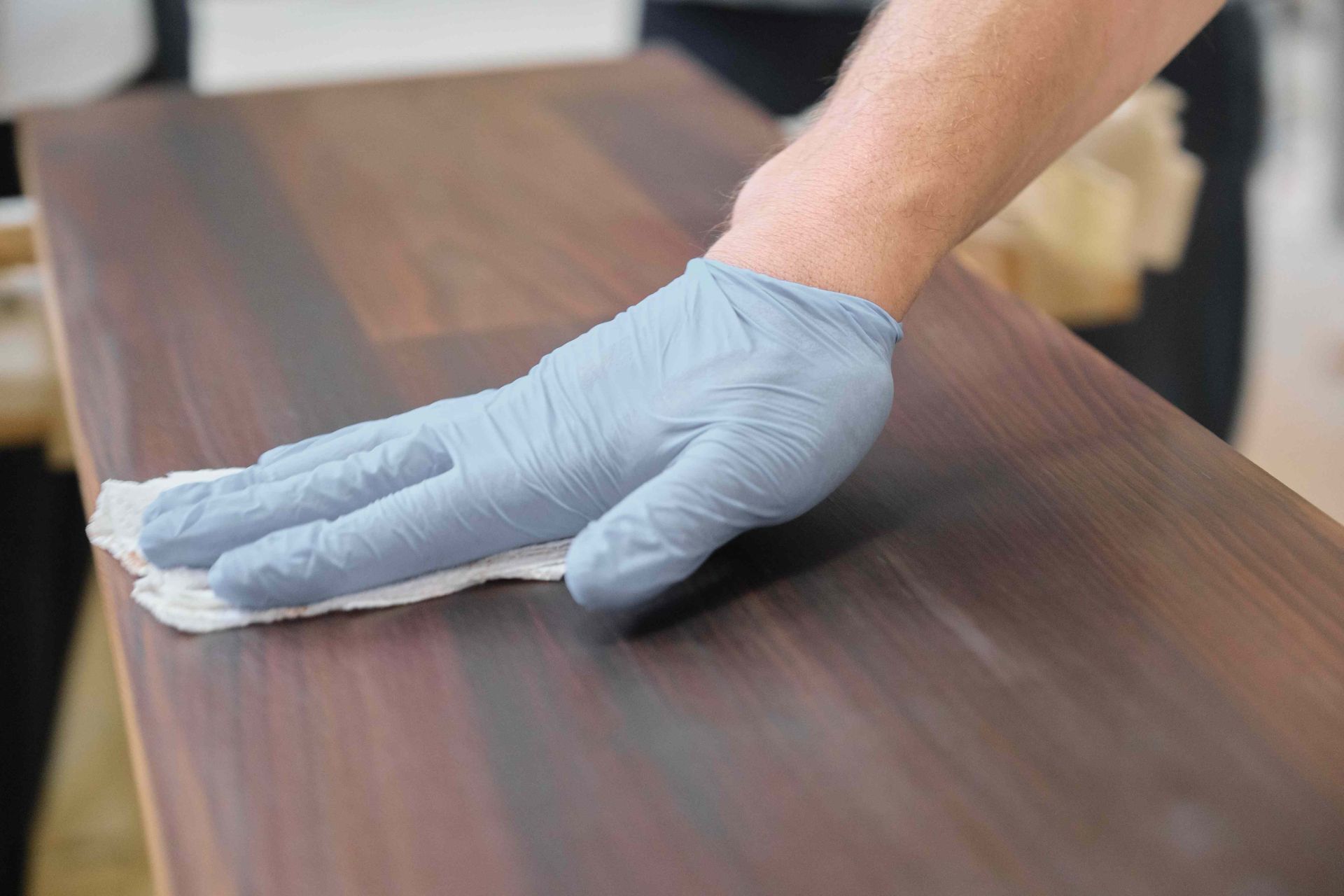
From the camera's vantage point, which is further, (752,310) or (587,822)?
(752,310)

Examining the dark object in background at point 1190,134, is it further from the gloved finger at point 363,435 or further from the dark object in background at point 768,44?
the gloved finger at point 363,435

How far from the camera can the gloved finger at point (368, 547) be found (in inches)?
25.1

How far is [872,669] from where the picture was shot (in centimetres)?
61

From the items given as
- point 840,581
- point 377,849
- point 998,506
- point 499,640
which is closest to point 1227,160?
point 998,506

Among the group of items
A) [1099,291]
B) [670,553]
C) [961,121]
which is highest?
[961,121]

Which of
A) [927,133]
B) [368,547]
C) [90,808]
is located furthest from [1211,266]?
[90,808]

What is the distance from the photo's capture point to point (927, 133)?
0.79m

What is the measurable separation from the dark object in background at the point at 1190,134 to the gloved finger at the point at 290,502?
3.80ft

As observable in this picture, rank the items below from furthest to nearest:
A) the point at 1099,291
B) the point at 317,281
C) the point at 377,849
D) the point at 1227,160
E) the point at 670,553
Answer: the point at 1227,160 → the point at 1099,291 → the point at 317,281 → the point at 670,553 → the point at 377,849

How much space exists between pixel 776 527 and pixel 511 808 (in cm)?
27

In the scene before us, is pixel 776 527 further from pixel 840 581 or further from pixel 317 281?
pixel 317 281

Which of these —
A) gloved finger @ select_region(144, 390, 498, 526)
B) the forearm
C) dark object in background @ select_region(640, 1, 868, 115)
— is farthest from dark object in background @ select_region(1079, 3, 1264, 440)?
gloved finger @ select_region(144, 390, 498, 526)

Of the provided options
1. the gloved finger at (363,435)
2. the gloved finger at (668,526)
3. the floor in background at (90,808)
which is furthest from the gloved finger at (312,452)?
the floor in background at (90,808)

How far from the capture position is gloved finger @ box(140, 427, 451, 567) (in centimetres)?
67
